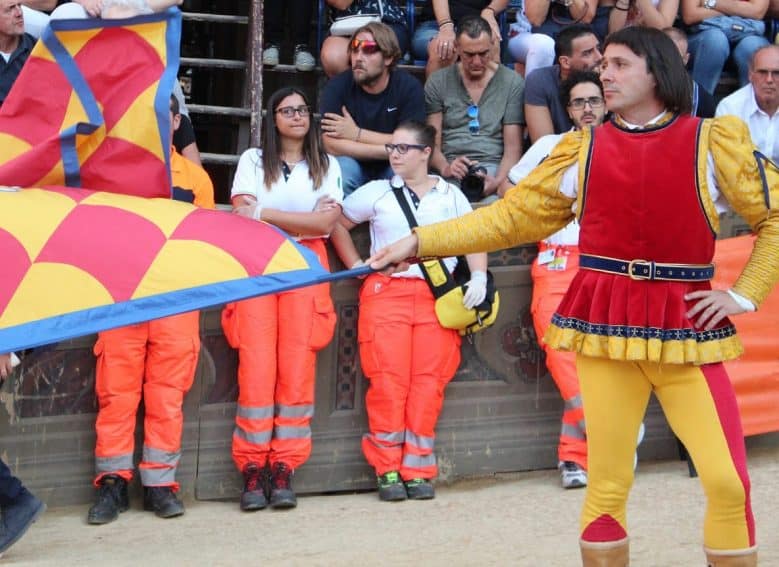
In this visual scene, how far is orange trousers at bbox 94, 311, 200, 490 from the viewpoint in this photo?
6227 mm

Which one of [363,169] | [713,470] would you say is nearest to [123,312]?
[713,470]

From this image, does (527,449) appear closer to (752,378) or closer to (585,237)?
(752,378)

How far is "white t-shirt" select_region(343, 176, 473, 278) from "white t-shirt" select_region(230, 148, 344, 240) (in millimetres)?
144

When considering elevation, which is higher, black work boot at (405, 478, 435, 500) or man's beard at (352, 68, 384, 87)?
man's beard at (352, 68, 384, 87)

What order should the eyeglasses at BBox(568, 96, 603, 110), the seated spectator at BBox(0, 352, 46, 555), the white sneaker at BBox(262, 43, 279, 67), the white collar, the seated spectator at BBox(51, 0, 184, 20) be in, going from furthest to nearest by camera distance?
1. the white sneaker at BBox(262, 43, 279, 67)
2. the eyeglasses at BBox(568, 96, 603, 110)
3. the seated spectator at BBox(0, 352, 46, 555)
4. the seated spectator at BBox(51, 0, 184, 20)
5. the white collar

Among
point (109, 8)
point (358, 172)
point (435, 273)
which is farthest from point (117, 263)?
point (358, 172)

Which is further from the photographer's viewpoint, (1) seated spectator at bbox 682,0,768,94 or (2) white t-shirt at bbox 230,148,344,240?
(1) seated spectator at bbox 682,0,768,94

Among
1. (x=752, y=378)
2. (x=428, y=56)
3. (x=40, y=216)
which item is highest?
(x=428, y=56)

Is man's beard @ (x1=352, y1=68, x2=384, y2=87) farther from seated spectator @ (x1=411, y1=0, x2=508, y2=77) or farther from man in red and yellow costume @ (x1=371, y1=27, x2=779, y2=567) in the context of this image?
man in red and yellow costume @ (x1=371, y1=27, x2=779, y2=567)

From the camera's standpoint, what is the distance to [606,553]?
4.34m

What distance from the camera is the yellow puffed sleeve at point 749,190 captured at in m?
4.10

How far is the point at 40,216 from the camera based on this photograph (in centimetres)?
467

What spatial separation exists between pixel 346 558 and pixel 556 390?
1.99m

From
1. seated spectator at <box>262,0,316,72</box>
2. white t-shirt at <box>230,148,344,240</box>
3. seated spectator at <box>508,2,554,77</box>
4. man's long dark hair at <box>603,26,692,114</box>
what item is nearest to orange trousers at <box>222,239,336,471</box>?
white t-shirt at <box>230,148,344,240</box>
